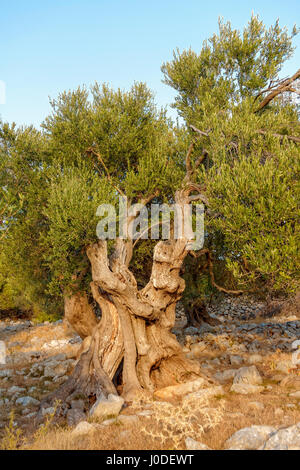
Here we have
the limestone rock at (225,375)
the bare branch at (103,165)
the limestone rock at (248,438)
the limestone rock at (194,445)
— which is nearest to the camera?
the limestone rock at (194,445)

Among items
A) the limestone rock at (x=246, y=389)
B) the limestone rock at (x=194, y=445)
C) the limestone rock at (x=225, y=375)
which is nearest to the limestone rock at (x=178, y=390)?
the limestone rock at (x=246, y=389)

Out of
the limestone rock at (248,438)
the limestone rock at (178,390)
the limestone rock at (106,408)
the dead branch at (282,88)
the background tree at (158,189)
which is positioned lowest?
the limestone rock at (178,390)

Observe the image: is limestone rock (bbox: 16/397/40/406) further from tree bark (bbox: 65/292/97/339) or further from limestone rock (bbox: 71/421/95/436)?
limestone rock (bbox: 71/421/95/436)

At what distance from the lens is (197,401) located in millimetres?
10164

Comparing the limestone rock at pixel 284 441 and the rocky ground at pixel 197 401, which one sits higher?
A: the limestone rock at pixel 284 441

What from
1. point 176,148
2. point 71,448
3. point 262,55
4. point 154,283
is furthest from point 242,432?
point 262,55

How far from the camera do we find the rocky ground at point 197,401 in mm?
7180

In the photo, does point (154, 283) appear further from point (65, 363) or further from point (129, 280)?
point (65, 363)

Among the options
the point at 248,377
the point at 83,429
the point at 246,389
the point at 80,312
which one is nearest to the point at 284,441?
the point at 83,429

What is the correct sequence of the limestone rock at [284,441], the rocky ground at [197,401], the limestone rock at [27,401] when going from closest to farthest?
the limestone rock at [284,441] → the rocky ground at [197,401] → the limestone rock at [27,401]

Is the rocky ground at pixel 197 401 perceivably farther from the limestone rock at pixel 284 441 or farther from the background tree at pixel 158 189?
the background tree at pixel 158 189

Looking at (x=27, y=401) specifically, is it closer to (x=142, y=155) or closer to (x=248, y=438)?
(x=248, y=438)

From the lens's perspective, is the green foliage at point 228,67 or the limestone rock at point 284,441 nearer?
the limestone rock at point 284,441

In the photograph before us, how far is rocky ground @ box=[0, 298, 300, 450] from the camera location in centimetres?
718
